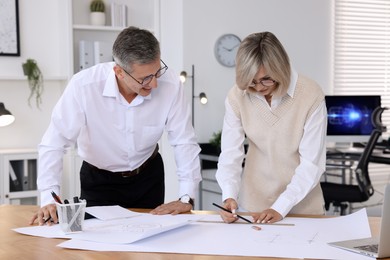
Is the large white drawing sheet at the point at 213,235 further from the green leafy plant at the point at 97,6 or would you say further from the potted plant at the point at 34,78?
the green leafy plant at the point at 97,6

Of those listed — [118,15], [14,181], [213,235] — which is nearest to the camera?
[213,235]

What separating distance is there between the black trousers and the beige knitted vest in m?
0.43

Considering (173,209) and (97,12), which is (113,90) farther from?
(97,12)

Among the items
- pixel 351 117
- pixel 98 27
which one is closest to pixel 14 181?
pixel 98 27

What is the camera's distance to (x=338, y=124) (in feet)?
17.5

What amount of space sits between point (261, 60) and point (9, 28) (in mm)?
3089

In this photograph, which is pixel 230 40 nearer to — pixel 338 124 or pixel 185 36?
pixel 185 36

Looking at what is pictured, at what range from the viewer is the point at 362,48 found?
6559 mm

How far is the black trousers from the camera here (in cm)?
258

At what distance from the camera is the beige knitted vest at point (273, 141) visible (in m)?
2.35

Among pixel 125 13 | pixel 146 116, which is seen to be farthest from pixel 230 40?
pixel 146 116

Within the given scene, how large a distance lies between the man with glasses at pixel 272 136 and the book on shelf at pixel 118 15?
2826 millimetres

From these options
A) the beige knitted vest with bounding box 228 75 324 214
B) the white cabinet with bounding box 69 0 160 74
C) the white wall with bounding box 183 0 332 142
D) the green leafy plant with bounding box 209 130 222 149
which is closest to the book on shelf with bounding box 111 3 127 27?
the white cabinet with bounding box 69 0 160 74

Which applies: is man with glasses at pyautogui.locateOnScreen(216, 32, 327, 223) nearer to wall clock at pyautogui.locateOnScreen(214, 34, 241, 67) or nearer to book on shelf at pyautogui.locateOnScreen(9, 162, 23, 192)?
book on shelf at pyautogui.locateOnScreen(9, 162, 23, 192)
